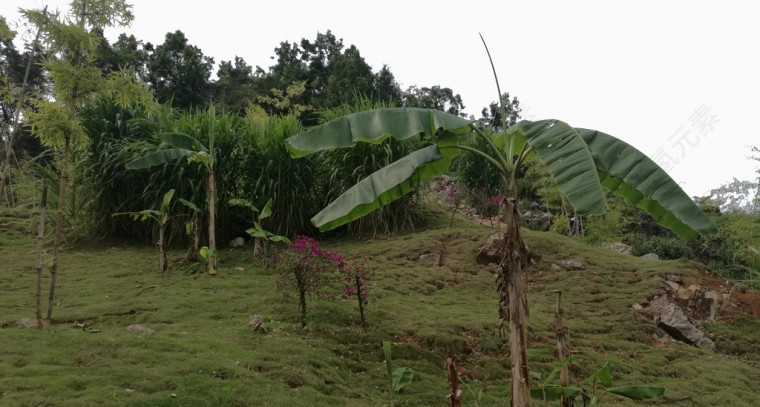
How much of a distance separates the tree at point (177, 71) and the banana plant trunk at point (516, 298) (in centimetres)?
2531

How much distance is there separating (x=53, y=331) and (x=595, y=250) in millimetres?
8664

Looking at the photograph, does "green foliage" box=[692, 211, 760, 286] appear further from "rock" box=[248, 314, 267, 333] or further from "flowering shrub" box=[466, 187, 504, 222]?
"rock" box=[248, 314, 267, 333]

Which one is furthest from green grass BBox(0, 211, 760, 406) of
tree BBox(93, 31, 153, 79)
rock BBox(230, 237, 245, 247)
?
tree BBox(93, 31, 153, 79)

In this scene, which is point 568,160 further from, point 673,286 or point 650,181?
point 673,286

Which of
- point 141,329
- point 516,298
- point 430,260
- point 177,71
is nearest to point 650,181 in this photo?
point 516,298

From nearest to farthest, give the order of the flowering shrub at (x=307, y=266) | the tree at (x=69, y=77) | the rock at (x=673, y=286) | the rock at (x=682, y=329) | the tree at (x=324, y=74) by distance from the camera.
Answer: the tree at (x=69, y=77) < the flowering shrub at (x=307, y=266) < the rock at (x=682, y=329) < the rock at (x=673, y=286) < the tree at (x=324, y=74)

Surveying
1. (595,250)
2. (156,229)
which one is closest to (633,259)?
(595,250)

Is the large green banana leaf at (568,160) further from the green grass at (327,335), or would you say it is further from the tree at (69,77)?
the tree at (69,77)

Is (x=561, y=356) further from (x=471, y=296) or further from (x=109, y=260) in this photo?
(x=109, y=260)

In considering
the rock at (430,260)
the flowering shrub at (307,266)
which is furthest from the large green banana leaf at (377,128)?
the rock at (430,260)

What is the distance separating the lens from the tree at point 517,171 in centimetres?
354

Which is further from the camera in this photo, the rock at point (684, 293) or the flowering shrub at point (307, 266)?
the rock at point (684, 293)

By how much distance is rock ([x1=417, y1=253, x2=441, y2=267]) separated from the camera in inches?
359

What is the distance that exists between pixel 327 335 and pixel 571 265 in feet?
16.8
